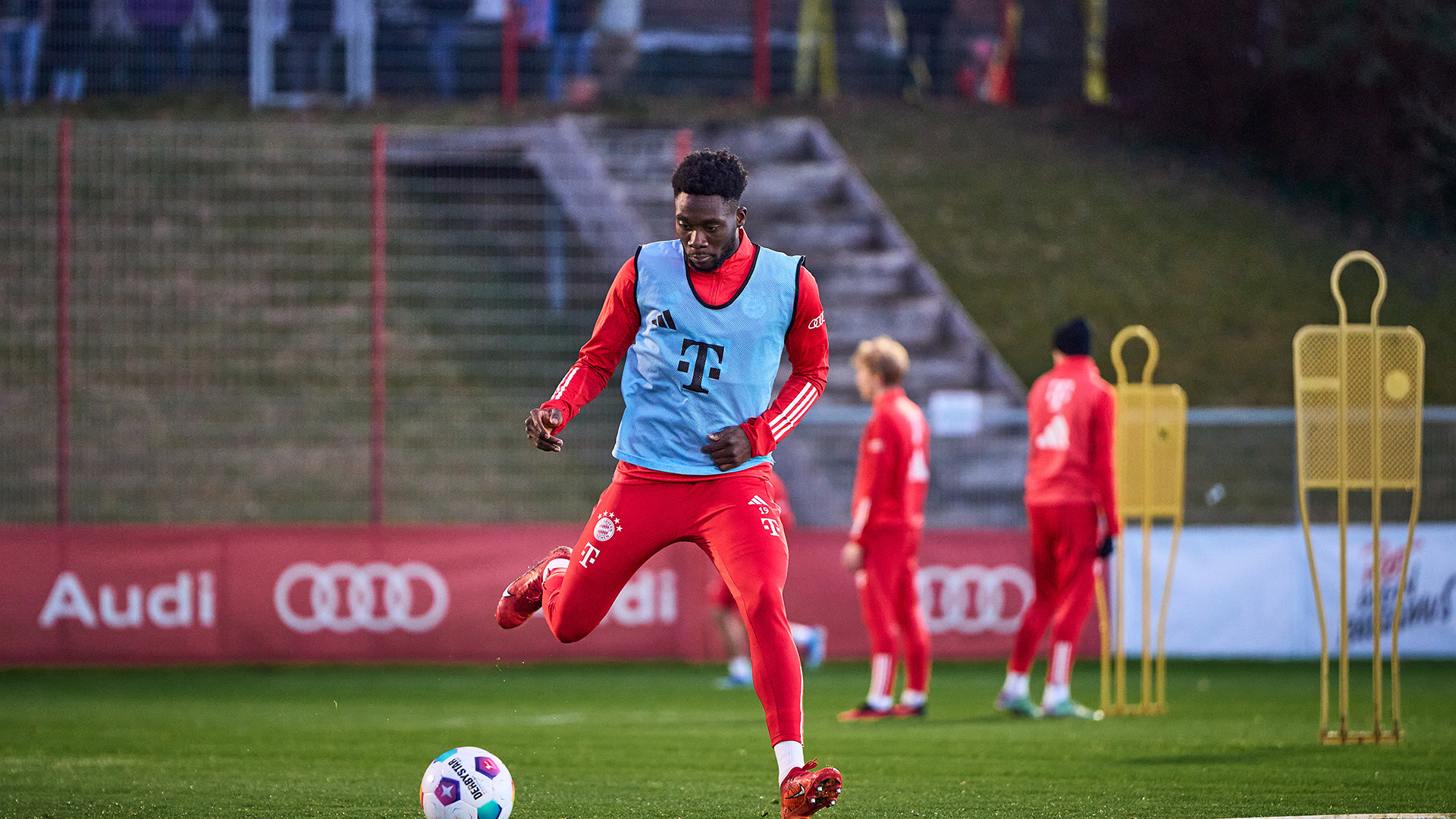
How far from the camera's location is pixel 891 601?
10.1 m

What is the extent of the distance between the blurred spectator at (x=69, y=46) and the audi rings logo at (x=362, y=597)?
440 inches

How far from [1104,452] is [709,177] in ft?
15.6

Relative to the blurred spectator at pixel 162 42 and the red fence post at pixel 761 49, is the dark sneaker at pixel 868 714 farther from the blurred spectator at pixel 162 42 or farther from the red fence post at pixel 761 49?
the red fence post at pixel 761 49

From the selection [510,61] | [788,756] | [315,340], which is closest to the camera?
[788,756]

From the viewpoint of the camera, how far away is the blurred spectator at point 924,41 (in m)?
26.0

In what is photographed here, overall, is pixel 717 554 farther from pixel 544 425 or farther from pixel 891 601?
pixel 891 601

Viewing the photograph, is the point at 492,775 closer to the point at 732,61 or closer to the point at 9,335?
the point at 9,335

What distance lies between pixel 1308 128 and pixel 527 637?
16.3 meters

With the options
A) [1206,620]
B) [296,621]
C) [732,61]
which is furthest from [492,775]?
[732,61]

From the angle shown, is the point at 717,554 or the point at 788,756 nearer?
the point at 788,756

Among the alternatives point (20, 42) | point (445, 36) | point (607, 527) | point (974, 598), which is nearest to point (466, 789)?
point (607, 527)

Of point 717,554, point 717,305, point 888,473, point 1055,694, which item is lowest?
point 1055,694

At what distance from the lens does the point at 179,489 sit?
15.5 m

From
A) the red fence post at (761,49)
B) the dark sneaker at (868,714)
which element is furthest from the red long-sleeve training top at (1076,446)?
the red fence post at (761,49)
